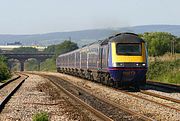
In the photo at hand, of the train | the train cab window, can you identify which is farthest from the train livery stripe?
the train cab window

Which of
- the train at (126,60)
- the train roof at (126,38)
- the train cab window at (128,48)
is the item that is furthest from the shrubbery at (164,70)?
the train cab window at (128,48)

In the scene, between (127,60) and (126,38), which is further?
(126,38)

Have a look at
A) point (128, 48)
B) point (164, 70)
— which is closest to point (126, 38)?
point (128, 48)

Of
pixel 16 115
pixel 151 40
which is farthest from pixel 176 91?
pixel 151 40

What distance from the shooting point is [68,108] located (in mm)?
16547

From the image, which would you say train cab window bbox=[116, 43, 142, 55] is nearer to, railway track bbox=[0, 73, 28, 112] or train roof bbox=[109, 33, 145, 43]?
train roof bbox=[109, 33, 145, 43]

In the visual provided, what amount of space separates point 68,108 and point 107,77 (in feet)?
36.8

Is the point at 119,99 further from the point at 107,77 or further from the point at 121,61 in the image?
the point at 107,77

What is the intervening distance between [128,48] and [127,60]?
77 cm

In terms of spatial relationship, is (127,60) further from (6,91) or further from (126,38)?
(6,91)

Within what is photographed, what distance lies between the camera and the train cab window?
25.5 metres

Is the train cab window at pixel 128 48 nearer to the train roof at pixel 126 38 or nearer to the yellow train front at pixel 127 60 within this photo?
the yellow train front at pixel 127 60

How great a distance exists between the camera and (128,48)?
2564 cm

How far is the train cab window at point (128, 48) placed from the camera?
83.6ft
